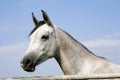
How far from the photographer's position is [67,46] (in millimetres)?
6449

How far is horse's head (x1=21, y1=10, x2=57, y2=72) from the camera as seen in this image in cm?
653

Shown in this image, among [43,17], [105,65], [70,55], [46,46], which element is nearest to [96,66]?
[105,65]

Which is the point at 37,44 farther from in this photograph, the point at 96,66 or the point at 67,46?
the point at 96,66

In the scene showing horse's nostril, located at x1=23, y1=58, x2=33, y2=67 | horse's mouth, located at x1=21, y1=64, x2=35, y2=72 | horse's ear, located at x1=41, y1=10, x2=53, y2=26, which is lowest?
horse's mouth, located at x1=21, y1=64, x2=35, y2=72

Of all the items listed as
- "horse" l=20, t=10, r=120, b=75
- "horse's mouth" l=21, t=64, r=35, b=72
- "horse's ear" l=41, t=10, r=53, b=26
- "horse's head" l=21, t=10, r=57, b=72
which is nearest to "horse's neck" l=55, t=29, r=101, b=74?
"horse" l=20, t=10, r=120, b=75

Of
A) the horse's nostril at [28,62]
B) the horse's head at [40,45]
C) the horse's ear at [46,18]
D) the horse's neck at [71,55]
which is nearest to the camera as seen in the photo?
the horse's neck at [71,55]

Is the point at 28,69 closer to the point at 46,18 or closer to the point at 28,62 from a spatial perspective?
the point at 28,62

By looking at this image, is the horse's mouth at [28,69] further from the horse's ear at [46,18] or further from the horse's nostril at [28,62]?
the horse's ear at [46,18]

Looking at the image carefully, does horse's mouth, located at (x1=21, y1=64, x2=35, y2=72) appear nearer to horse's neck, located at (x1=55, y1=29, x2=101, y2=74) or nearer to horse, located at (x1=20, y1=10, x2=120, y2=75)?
horse, located at (x1=20, y1=10, x2=120, y2=75)

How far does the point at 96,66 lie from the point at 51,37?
4.61 feet

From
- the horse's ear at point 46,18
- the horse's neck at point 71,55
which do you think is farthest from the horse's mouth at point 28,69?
the horse's ear at point 46,18

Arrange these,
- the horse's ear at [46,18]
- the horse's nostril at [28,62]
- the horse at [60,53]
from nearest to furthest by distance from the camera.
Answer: the horse at [60,53]
the horse's nostril at [28,62]
the horse's ear at [46,18]

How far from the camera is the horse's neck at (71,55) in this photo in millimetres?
6172

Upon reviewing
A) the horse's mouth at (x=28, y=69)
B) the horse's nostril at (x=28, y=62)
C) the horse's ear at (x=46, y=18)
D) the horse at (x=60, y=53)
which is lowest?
the horse's mouth at (x=28, y=69)
